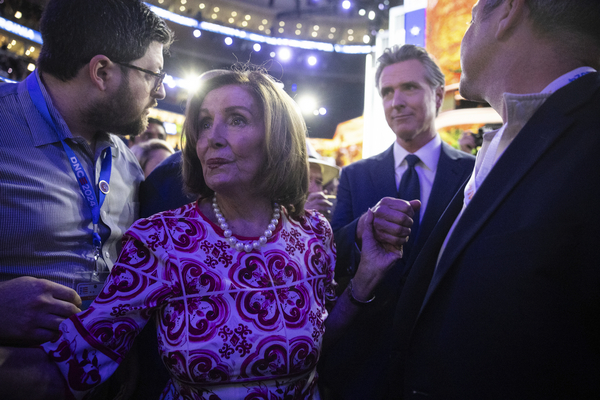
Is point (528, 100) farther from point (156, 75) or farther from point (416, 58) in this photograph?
point (156, 75)

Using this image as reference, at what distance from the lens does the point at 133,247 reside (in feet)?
3.63

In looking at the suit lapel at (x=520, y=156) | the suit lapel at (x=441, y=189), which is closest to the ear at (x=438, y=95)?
the suit lapel at (x=441, y=189)

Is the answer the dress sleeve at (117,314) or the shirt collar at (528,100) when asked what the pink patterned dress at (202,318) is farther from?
the shirt collar at (528,100)

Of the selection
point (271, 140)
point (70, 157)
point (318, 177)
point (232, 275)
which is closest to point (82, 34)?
point (70, 157)

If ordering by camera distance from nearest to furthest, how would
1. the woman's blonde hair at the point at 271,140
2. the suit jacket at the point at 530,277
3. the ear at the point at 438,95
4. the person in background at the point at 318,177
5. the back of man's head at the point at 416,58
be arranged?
the suit jacket at the point at 530,277 → the woman's blonde hair at the point at 271,140 → the back of man's head at the point at 416,58 → the ear at the point at 438,95 → the person in background at the point at 318,177

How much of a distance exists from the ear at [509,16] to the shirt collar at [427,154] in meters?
0.89

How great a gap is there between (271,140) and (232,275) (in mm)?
521

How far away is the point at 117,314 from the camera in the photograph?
1.02 meters

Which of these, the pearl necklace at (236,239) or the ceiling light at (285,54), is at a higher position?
the ceiling light at (285,54)

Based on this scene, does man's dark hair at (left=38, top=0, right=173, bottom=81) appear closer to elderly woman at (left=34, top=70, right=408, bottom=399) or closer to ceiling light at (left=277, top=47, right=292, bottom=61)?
elderly woman at (left=34, top=70, right=408, bottom=399)

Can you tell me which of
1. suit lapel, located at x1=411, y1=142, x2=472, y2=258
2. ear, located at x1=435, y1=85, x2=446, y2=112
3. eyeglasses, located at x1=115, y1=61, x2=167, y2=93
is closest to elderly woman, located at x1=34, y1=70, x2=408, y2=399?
suit lapel, located at x1=411, y1=142, x2=472, y2=258

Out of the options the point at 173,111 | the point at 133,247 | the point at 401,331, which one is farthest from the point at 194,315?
the point at 173,111

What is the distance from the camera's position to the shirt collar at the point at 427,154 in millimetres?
1912

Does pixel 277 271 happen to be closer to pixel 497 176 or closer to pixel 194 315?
pixel 194 315
